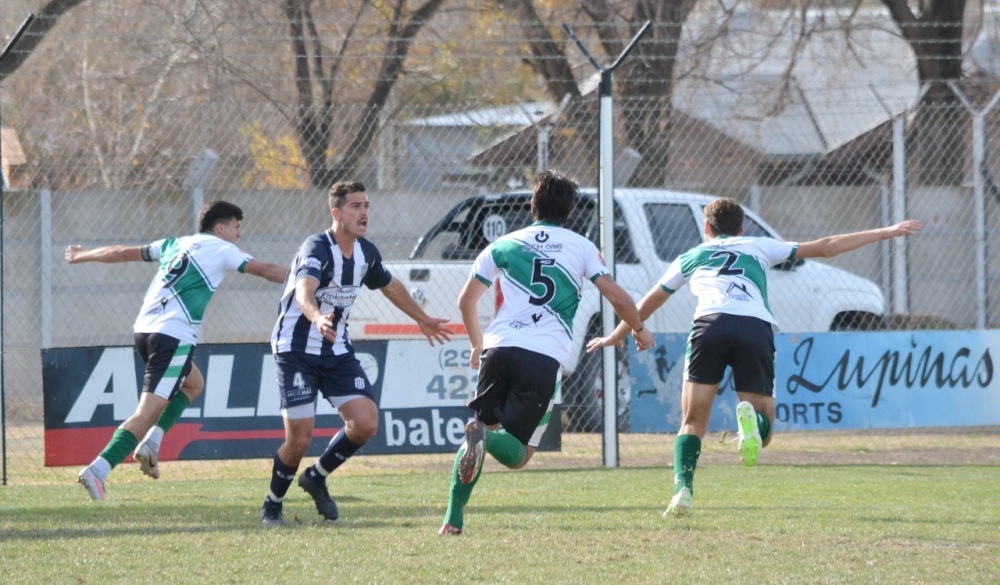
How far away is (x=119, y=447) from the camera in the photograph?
7.86 metres

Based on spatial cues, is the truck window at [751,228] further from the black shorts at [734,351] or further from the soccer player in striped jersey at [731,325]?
the black shorts at [734,351]

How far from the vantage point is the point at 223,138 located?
16.2 metres

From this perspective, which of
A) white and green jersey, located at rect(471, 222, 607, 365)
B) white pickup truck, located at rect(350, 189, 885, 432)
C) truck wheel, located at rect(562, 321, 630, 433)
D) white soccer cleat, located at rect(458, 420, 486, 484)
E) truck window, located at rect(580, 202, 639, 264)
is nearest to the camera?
white soccer cleat, located at rect(458, 420, 486, 484)

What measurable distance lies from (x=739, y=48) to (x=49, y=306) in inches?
373

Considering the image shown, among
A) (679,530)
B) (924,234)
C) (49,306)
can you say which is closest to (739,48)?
(924,234)

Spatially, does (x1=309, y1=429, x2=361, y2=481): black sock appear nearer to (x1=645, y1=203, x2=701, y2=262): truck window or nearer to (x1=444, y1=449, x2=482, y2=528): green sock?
(x1=444, y1=449, x2=482, y2=528): green sock

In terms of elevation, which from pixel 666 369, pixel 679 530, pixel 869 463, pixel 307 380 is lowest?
pixel 869 463

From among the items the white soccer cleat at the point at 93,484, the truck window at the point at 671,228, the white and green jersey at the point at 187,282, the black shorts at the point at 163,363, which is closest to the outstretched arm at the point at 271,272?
the white and green jersey at the point at 187,282

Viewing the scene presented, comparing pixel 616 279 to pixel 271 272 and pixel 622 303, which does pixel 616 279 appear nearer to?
pixel 271 272

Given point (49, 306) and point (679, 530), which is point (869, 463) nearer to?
point (679, 530)

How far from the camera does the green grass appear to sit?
516 centimetres

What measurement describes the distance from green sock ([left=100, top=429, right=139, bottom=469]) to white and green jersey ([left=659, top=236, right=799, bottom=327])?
3354 mm

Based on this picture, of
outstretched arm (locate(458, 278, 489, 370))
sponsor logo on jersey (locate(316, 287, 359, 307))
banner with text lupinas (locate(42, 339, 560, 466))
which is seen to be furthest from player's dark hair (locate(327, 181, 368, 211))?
banner with text lupinas (locate(42, 339, 560, 466))

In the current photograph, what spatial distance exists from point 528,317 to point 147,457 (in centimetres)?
328
